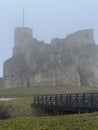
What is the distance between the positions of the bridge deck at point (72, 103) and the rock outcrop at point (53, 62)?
47805 mm

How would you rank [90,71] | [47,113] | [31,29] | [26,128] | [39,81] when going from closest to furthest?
1. [26,128]
2. [47,113]
3. [39,81]
4. [90,71]
5. [31,29]

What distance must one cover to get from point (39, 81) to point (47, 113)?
169ft

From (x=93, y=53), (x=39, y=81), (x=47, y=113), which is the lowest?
(x=47, y=113)

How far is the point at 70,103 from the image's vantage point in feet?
102

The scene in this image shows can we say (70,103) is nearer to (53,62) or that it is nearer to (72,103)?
(72,103)

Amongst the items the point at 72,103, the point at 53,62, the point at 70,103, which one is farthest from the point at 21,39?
the point at 72,103

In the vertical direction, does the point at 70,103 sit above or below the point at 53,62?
below

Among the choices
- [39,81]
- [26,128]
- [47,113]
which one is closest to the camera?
[26,128]

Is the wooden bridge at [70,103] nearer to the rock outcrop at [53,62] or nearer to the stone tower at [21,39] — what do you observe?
the rock outcrop at [53,62]

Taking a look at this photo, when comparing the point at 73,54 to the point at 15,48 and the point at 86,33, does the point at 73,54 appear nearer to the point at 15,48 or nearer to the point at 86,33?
the point at 86,33

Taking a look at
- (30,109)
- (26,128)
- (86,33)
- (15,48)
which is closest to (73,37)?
(86,33)

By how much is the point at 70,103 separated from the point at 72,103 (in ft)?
1.49

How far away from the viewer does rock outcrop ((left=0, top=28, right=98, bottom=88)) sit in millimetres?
86825

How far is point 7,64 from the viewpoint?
106 m
